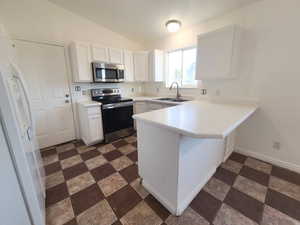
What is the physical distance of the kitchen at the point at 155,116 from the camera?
128cm

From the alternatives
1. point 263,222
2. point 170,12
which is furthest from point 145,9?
point 263,222

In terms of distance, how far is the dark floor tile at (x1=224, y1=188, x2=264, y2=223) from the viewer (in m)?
1.35

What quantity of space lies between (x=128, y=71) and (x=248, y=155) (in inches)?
123

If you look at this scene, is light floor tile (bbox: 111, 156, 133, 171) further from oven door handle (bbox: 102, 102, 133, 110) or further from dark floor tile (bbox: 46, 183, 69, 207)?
oven door handle (bbox: 102, 102, 133, 110)

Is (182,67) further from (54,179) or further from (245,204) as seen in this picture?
(54,179)

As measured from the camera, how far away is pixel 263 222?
1273 millimetres

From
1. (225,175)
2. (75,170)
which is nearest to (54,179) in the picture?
(75,170)

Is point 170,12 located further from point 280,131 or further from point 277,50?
point 280,131

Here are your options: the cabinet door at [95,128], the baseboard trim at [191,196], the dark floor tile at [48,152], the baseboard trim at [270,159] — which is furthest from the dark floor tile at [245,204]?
the dark floor tile at [48,152]

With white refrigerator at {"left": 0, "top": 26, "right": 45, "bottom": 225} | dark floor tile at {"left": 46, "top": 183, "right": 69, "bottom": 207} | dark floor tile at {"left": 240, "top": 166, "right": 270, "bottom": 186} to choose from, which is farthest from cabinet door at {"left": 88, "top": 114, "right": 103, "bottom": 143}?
dark floor tile at {"left": 240, "top": 166, "right": 270, "bottom": 186}

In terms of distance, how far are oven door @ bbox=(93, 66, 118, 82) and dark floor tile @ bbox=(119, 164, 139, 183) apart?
1.94 m

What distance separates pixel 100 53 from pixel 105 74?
44 cm

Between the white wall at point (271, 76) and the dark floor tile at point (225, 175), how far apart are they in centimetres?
76

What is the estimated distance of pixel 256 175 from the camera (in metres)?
1.89
